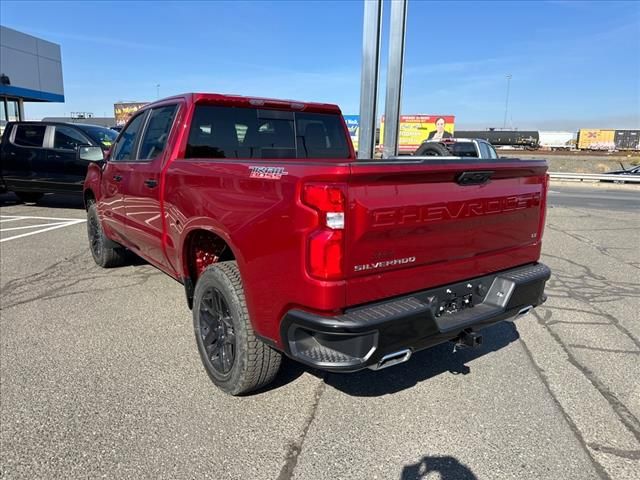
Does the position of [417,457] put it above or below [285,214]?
below

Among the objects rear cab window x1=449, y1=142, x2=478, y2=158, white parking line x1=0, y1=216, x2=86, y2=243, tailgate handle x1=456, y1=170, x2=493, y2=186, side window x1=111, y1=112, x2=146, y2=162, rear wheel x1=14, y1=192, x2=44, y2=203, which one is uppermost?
rear cab window x1=449, y1=142, x2=478, y2=158

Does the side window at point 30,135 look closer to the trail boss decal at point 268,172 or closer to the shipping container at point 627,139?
the trail boss decal at point 268,172

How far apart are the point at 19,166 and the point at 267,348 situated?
10.7 meters

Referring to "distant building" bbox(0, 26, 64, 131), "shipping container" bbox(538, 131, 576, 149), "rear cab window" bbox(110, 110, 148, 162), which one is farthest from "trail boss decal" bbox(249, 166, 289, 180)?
"shipping container" bbox(538, 131, 576, 149)

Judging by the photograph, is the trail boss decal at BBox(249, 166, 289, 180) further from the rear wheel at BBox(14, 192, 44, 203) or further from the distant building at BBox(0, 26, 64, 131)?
the distant building at BBox(0, 26, 64, 131)

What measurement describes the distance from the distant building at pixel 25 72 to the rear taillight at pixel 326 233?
1015 inches

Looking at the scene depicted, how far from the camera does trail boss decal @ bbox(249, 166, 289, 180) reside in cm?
244

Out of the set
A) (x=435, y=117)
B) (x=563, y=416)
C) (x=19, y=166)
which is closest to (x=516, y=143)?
(x=435, y=117)

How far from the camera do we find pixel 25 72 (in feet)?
80.7

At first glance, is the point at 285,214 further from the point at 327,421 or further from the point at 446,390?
the point at 446,390

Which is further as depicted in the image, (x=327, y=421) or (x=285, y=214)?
(x=327, y=421)

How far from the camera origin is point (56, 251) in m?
7.13

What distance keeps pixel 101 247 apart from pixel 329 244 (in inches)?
188

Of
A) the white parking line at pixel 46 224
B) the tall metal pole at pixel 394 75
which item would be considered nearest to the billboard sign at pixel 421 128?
the tall metal pole at pixel 394 75
